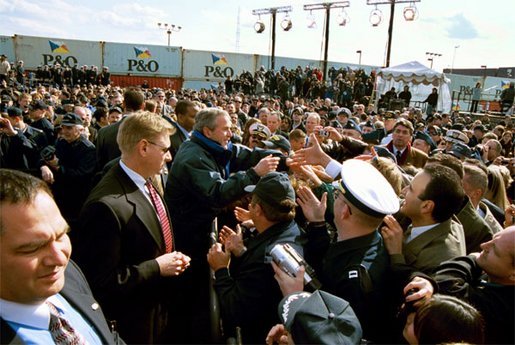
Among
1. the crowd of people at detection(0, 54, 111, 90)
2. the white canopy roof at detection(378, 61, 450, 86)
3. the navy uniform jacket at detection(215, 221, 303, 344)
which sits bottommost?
the navy uniform jacket at detection(215, 221, 303, 344)

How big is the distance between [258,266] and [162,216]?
795 mm

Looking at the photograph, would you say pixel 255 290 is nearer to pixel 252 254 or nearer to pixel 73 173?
pixel 252 254

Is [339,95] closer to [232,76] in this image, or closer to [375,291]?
[232,76]

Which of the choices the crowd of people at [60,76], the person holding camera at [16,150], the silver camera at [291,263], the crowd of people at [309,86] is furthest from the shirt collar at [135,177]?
the crowd of people at [60,76]

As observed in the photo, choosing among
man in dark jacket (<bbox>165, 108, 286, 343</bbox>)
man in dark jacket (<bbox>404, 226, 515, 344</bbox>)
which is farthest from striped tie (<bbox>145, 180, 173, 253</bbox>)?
man in dark jacket (<bbox>404, 226, 515, 344</bbox>)

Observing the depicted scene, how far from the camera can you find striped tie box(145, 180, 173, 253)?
2465mm

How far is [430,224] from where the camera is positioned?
7.39 ft

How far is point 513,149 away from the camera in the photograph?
32.2 feet

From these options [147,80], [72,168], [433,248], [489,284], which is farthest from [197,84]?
[489,284]

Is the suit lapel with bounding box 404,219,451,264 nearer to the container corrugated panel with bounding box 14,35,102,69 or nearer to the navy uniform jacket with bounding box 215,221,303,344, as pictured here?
the navy uniform jacket with bounding box 215,221,303,344

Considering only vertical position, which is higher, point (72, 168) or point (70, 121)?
point (70, 121)

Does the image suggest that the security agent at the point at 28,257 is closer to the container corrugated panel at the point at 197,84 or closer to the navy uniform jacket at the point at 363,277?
the navy uniform jacket at the point at 363,277

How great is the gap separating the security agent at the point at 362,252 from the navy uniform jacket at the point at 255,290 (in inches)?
11.3

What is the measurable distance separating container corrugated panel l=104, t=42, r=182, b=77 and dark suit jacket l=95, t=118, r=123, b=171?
95.9ft
